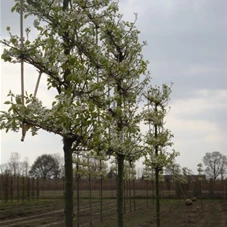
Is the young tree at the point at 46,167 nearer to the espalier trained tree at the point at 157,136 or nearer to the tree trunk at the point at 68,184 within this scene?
the espalier trained tree at the point at 157,136

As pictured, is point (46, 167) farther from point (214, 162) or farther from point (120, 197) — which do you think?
point (120, 197)

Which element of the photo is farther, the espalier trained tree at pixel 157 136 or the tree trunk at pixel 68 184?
the espalier trained tree at pixel 157 136

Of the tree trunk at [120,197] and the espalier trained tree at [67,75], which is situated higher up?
the espalier trained tree at [67,75]

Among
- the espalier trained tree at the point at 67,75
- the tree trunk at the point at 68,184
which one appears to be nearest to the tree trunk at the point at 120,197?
the espalier trained tree at the point at 67,75

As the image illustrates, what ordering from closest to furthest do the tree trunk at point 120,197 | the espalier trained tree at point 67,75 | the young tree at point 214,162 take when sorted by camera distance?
1. the espalier trained tree at point 67,75
2. the tree trunk at point 120,197
3. the young tree at point 214,162

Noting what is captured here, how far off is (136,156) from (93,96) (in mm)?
2929

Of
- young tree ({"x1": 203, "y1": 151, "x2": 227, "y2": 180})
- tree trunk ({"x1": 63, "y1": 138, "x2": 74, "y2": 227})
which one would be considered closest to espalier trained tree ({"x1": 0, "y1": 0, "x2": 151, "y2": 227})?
tree trunk ({"x1": 63, "y1": 138, "x2": 74, "y2": 227})

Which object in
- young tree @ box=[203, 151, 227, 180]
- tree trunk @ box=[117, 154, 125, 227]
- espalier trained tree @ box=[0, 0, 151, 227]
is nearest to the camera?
espalier trained tree @ box=[0, 0, 151, 227]

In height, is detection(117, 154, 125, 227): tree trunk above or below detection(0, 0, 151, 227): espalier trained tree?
Answer: below

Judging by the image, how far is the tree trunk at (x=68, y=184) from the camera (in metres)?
4.28

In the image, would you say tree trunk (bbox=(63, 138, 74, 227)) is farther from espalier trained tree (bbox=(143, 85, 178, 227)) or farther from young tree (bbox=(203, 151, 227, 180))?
young tree (bbox=(203, 151, 227, 180))

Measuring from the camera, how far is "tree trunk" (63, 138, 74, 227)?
4.28 metres

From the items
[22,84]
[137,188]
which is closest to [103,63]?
[22,84]

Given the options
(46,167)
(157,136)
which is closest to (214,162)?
(46,167)
